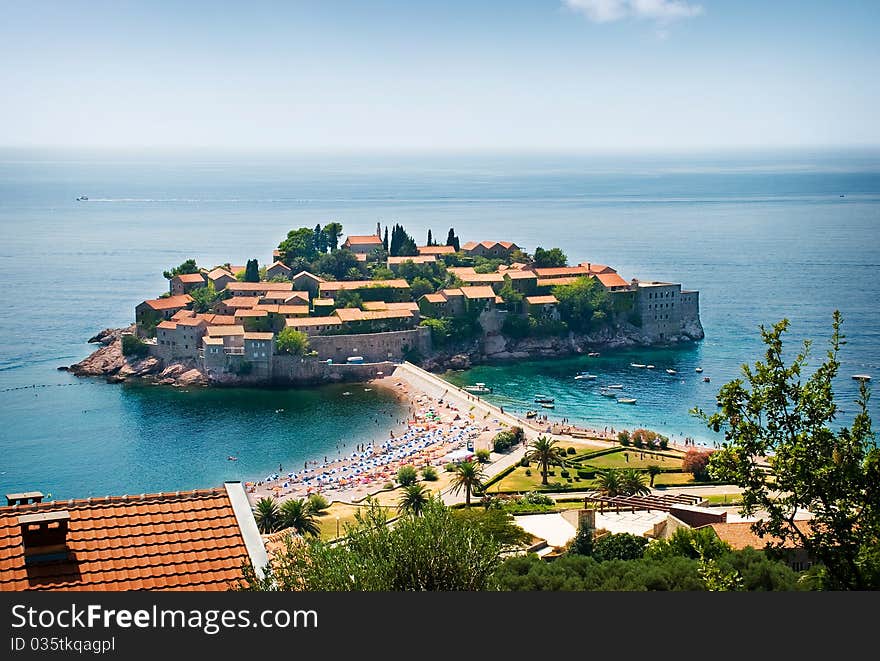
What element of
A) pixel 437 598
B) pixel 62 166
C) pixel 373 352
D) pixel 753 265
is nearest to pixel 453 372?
pixel 373 352

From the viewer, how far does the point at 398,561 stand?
7227 mm

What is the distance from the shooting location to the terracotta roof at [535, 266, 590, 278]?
143 ft

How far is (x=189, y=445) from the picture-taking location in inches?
1120

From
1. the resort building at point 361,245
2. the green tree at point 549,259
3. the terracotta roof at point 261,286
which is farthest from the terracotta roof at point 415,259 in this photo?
the terracotta roof at point 261,286

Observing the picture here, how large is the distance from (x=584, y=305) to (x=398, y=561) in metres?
34.4

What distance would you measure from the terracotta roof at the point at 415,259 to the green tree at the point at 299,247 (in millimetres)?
3287

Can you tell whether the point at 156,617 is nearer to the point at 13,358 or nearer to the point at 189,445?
the point at 189,445

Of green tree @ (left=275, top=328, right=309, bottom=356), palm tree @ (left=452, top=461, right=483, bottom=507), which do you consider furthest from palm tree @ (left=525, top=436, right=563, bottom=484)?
green tree @ (left=275, top=328, right=309, bottom=356)

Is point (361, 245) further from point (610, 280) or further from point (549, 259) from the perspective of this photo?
point (610, 280)

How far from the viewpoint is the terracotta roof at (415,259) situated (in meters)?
43.9

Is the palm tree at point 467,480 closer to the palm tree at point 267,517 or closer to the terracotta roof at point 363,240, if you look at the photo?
the palm tree at point 267,517

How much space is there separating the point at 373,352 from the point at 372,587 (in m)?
30.2

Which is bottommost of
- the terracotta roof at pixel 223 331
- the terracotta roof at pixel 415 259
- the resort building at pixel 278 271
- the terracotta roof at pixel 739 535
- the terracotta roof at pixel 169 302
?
the terracotta roof at pixel 223 331

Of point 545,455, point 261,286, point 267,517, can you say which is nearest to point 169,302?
point 261,286
